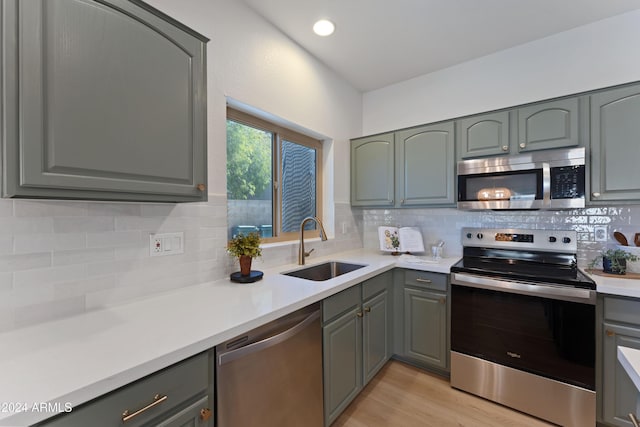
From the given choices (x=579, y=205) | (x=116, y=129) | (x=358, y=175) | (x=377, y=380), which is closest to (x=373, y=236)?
(x=358, y=175)

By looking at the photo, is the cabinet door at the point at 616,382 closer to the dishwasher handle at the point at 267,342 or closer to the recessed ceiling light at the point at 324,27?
the dishwasher handle at the point at 267,342

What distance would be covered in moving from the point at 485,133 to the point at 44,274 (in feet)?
9.00

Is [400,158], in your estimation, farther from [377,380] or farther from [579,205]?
[377,380]

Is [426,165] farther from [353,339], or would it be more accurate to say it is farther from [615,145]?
[353,339]

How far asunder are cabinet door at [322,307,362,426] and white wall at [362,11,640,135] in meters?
2.07

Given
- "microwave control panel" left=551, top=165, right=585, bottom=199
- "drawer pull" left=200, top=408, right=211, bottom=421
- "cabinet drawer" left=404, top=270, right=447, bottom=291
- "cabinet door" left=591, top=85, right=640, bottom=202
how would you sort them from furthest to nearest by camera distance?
"cabinet drawer" left=404, top=270, right=447, bottom=291 → "microwave control panel" left=551, top=165, right=585, bottom=199 → "cabinet door" left=591, top=85, right=640, bottom=202 → "drawer pull" left=200, top=408, right=211, bottom=421

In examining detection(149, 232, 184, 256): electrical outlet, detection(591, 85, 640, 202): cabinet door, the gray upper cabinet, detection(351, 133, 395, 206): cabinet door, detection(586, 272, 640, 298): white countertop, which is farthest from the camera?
detection(351, 133, 395, 206): cabinet door

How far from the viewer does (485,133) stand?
2.16m

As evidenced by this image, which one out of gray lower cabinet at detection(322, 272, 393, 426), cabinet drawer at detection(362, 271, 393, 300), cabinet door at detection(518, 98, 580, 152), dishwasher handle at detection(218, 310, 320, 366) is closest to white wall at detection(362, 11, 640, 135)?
cabinet door at detection(518, 98, 580, 152)

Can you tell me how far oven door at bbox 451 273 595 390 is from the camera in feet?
5.16

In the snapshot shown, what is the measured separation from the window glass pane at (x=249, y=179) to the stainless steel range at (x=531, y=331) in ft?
4.93

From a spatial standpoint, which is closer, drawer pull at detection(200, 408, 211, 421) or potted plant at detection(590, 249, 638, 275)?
drawer pull at detection(200, 408, 211, 421)

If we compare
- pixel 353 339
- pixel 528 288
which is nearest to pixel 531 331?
pixel 528 288

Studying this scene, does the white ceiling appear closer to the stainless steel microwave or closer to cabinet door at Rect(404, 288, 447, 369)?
the stainless steel microwave
